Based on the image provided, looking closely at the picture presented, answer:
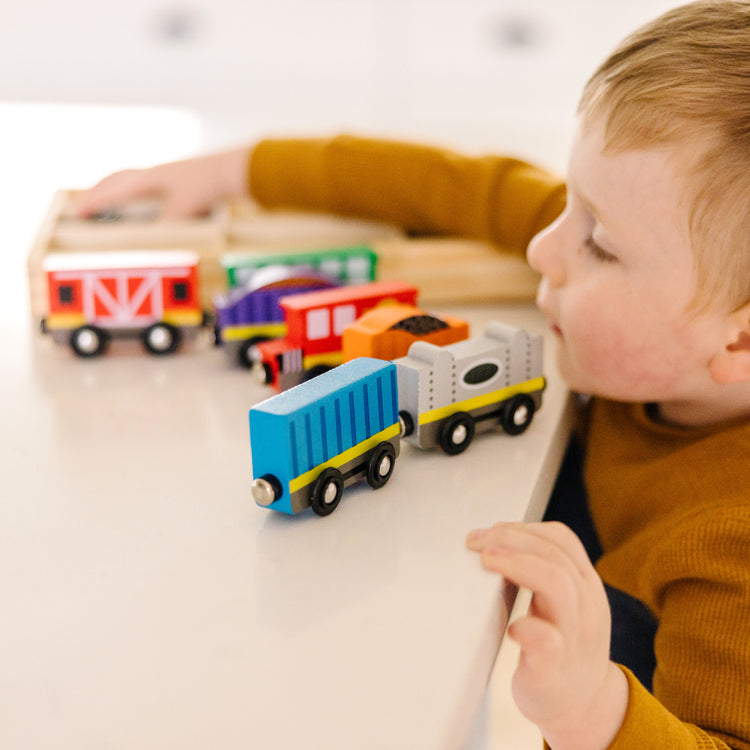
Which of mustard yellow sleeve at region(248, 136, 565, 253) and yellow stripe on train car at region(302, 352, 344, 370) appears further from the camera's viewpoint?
mustard yellow sleeve at region(248, 136, 565, 253)

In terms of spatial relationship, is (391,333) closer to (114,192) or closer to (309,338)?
(309,338)

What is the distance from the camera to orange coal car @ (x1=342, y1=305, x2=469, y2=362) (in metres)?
0.57

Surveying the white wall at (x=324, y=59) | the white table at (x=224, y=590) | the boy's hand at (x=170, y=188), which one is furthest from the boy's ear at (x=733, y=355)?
the white wall at (x=324, y=59)

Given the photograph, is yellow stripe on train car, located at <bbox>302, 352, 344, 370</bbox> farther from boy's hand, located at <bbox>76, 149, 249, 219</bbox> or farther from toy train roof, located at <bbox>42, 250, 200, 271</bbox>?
boy's hand, located at <bbox>76, 149, 249, 219</bbox>

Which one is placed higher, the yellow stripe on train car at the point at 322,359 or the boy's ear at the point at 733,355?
the boy's ear at the point at 733,355

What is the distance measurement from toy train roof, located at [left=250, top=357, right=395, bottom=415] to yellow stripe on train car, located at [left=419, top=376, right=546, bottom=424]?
53 millimetres

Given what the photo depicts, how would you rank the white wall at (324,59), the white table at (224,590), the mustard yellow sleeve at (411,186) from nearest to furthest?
the white table at (224,590) → the mustard yellow sleeve at (411,186) → the white wall at (324,59)

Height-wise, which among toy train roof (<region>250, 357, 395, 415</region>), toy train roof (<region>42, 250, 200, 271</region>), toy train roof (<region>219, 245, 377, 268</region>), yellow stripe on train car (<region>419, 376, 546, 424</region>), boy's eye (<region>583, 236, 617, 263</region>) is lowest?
yellow stripe on train car (<region>419, 376, 546, 424</region>)

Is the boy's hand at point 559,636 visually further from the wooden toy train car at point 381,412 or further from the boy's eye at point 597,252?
the boy's eye at point 597,252

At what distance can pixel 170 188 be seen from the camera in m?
0.95

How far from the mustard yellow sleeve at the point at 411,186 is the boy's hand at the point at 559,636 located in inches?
17.5

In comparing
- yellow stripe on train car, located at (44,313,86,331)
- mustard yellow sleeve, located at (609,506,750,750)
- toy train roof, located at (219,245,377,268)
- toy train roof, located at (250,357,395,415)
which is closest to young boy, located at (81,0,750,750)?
mustard yellow sleeve, located at (609,506,750,750)

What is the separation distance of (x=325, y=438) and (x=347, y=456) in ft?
0.07

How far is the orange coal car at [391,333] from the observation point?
57cm
